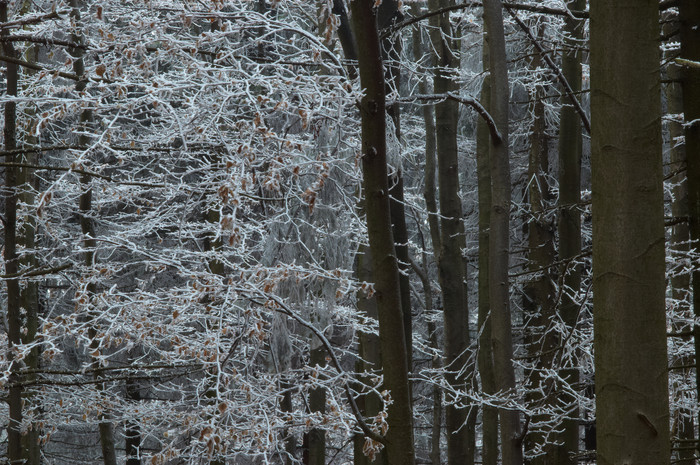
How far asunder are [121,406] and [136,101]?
5788 millimetres

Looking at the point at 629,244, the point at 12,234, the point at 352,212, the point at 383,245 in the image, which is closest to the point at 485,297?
the point at 352,212

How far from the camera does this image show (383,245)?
349cm

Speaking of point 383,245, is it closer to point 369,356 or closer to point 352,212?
point 352,212

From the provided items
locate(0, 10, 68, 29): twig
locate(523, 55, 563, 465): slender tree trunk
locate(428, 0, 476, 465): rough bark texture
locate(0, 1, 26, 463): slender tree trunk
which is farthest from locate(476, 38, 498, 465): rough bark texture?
locate(0, 10, 68, 29): twig

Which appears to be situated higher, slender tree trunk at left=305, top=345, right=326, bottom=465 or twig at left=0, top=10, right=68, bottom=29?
twig at left=0, top=10, right=68, bottom=29

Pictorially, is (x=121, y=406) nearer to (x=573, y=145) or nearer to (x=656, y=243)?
(x=573, y=145)

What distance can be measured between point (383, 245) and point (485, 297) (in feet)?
21.1

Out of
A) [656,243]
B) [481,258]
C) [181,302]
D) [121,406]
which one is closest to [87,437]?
[121,406]

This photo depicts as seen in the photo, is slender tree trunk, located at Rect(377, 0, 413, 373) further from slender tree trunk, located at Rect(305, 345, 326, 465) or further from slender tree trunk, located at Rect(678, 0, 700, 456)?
slender tree trunk, located at Rect(305, 345, 326, 465)

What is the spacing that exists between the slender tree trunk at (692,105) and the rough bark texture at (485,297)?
150 inches

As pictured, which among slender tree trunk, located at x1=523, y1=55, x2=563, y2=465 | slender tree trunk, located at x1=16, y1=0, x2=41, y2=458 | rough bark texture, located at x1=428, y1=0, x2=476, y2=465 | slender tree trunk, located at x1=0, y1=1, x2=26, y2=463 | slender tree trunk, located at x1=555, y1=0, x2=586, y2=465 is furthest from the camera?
rough bark texture, located at x1=428, y1=0, x2=476, y2=465

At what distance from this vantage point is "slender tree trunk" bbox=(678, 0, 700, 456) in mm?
4445

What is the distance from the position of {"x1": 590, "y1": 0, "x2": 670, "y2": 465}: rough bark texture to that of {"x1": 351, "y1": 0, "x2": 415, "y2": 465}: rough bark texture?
151 centimetres

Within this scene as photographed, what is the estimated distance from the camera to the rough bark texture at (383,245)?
3.46 meters
